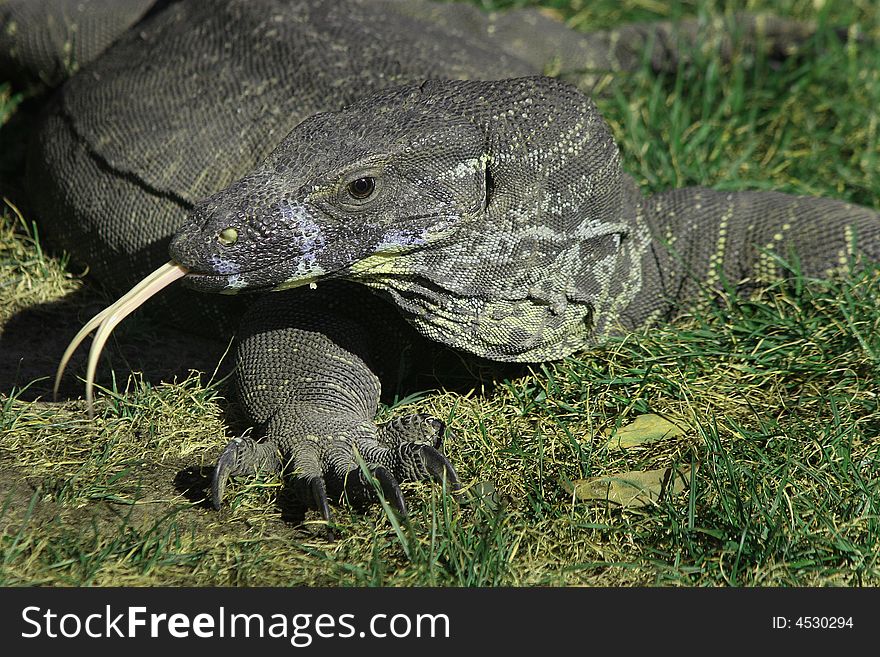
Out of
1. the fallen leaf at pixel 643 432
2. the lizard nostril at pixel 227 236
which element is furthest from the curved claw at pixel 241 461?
the fallen leaf at pixel 643 432

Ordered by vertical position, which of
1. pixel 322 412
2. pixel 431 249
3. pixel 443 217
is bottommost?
pixel 322 412

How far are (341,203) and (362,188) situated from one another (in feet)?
0.28

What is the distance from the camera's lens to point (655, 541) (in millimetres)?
3688

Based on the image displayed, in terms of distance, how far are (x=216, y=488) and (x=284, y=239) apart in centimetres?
88

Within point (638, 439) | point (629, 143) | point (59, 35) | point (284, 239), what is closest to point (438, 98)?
point (284, 239)

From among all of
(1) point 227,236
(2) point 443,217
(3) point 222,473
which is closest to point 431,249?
(2) point 443,217

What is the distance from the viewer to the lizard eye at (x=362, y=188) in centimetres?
355

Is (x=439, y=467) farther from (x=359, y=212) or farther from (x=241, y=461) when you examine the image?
(x=359, y=212)

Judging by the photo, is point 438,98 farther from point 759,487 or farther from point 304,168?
point 759,487

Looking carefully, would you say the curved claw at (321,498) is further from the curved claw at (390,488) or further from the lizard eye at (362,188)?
the lizard eye at (362,188)

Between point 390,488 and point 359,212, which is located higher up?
point 359,212

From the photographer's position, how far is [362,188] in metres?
3.56

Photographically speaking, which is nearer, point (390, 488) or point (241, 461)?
point (390, 488)

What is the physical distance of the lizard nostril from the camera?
345 centimetres
